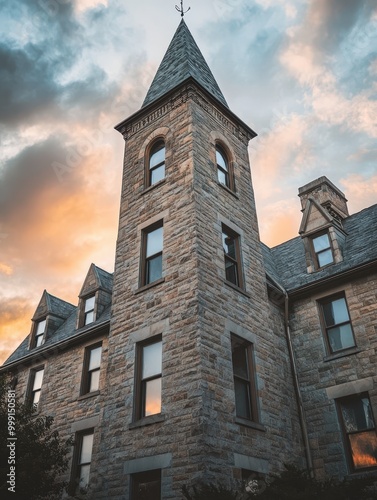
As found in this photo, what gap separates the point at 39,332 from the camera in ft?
66.6

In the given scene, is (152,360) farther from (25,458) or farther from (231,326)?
(25,458)

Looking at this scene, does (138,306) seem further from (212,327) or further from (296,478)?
(296,478)

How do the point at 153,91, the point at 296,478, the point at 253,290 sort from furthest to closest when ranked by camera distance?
the point at 153,91 < the point at 253,290 < the point at 296,478

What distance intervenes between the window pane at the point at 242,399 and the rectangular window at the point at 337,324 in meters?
3.19

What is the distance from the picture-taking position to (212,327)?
11.3 metres

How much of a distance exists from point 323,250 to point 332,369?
4.33 metres

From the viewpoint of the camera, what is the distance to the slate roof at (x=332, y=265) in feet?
46.8

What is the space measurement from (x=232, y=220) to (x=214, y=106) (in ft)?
14.9

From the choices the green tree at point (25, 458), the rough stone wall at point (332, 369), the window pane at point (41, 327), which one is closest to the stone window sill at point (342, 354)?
the rough stone wall at point (332, 369)

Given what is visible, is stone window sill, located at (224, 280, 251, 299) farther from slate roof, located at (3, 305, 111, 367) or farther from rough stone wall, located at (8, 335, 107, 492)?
rough stone wall, located at (8, 335, 107, 492)

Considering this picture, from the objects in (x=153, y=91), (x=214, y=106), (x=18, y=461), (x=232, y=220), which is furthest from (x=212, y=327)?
(x=153, y=91)

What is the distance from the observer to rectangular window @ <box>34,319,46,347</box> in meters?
19.9

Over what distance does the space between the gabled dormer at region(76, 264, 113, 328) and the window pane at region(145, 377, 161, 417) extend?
6518mm

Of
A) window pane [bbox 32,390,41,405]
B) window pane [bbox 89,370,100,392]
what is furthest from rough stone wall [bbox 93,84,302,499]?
window pane [bbox 32,390,41,405]
